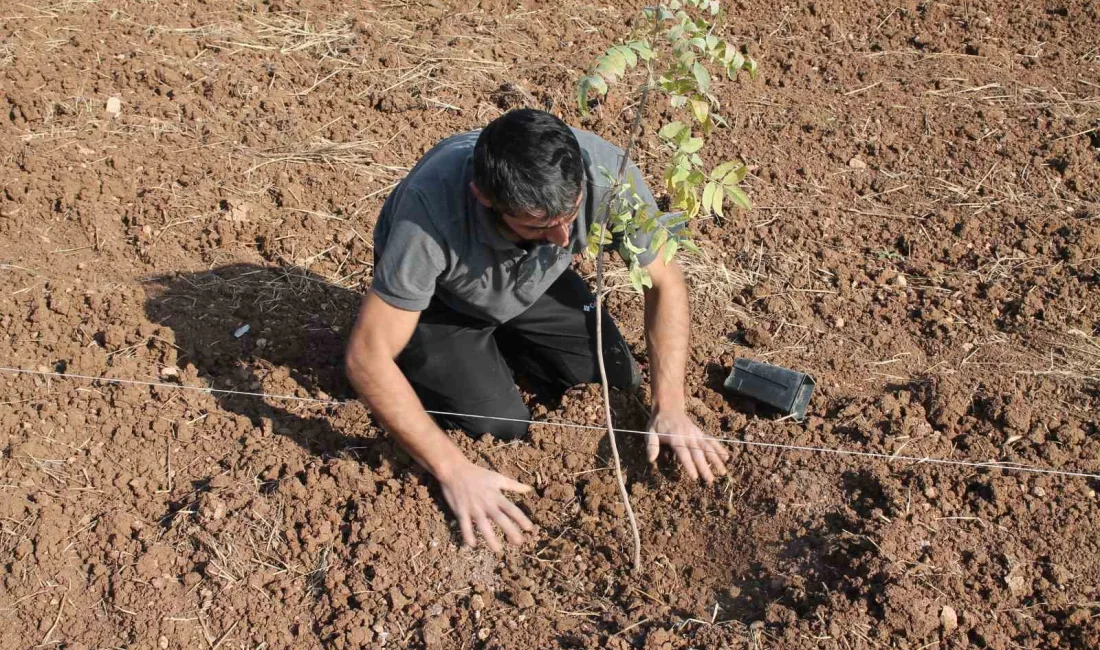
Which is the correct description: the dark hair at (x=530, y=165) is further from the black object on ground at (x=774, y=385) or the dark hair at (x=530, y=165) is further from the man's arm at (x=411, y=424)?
the black object on ground at (x=774, y=385)

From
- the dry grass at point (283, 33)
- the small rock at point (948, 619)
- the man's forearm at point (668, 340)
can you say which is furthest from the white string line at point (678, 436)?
the dry grass at point (283, 33)

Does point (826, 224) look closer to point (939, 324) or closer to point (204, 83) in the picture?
point (939, 324)

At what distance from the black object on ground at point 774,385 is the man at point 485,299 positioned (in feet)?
0.93

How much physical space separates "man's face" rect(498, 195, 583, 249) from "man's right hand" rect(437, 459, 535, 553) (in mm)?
748

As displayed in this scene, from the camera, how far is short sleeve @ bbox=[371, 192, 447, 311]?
2.63m

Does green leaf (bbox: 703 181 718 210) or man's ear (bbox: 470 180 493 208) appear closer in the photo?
green leaf (bbox: 703 181 718 210)

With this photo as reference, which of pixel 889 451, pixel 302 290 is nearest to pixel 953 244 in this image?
pixel 889 451

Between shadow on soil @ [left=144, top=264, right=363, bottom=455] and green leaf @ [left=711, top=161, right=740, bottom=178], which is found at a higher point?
green leaf @ [left=711, top=161, right=740, bottom=178]

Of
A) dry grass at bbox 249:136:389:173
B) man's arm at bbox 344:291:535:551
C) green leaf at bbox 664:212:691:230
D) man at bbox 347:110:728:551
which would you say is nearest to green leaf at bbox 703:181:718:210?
green leaf at bbox 664:212:691:230

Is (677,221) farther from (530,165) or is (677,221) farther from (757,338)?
(757,338)

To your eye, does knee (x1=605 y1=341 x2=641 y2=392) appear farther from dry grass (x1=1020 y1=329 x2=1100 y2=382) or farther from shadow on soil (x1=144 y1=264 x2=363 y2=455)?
dry grass (x1=1020 y1=329 x2=1100 y2=382)

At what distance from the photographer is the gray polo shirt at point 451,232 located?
8.66 ft

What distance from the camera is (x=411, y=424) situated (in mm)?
2781

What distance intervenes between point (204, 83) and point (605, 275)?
87.4 inches
